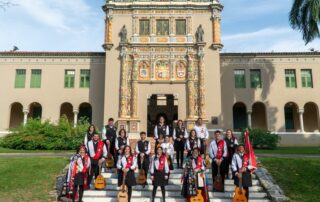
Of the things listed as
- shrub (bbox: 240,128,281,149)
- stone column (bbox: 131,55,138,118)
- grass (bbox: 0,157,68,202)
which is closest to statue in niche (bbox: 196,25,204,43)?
stone column (bbox: 131,55,138,118)

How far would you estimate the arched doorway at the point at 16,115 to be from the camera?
3067cm

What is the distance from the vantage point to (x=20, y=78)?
29.6 meters

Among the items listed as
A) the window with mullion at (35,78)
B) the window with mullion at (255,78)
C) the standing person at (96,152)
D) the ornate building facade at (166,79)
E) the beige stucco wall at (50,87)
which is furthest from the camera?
the window with mullion at (35,78)

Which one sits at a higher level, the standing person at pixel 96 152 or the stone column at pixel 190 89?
the stone column at pixel 190 89

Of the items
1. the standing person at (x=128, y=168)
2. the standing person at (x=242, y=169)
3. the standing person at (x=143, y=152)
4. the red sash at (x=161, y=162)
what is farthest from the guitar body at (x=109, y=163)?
the standing person at (x=242, y=169)

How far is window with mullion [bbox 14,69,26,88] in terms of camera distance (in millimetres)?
29469

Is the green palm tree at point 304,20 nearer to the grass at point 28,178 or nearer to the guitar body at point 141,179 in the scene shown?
the guitar body at point 141,179

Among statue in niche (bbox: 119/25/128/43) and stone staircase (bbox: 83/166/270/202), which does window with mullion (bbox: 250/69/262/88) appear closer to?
statue in niche (bbox: 119/25/128/43)

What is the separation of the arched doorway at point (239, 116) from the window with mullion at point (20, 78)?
2001cm

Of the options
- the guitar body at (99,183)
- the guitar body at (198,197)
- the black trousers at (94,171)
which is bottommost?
the guitar body at (198,197)

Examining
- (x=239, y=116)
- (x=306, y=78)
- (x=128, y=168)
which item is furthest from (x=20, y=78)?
(x=306, y=78)

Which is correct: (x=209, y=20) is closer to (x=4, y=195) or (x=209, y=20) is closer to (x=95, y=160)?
(x=95, y=160)

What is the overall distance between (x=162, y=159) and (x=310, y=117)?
25.1 metres

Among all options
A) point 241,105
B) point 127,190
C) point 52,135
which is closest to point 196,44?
point 241,105
